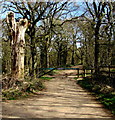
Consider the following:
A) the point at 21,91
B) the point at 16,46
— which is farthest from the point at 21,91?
the point at 16,46

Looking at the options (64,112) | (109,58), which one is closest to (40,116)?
(64,112)

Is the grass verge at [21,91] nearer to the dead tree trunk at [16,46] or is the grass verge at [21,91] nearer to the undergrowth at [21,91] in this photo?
the undergrowth at [21,91]

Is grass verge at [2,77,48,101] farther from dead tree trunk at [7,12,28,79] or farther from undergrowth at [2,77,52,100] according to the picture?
dead tree trunk at [7,12,28,79]

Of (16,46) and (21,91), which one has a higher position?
(16,46)

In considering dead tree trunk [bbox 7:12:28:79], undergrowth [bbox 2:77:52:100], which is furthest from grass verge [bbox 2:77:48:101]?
dead tree trunk [bbox 7:12:28:79]

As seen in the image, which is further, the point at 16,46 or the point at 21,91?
the point at 16,46

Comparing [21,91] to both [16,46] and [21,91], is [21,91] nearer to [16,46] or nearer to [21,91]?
[21,91]

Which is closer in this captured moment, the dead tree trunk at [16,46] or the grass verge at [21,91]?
the grass verge at [21,91]

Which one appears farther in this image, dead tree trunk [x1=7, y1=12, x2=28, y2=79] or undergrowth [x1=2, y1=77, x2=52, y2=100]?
dead tree trunk [x1=7, y1=12, x2=28, y2=79]

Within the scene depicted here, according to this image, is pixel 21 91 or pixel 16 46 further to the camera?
pixel 16 46

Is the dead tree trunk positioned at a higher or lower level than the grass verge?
higher

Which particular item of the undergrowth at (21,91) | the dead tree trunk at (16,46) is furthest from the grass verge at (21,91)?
the dead tree trunk at (16,46)

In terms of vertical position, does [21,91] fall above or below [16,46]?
below

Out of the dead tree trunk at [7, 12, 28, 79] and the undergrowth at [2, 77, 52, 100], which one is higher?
the dead tree trunk at [7, 12, 28, 79]
